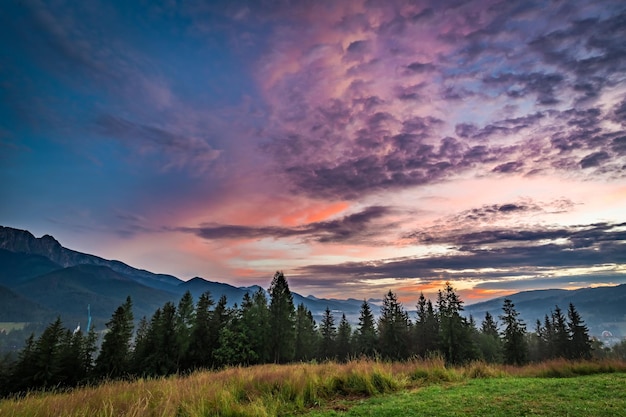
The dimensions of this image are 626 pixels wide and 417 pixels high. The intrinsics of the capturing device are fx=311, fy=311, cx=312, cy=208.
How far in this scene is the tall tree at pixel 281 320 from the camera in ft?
167

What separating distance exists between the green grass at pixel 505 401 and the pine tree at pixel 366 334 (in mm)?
54701

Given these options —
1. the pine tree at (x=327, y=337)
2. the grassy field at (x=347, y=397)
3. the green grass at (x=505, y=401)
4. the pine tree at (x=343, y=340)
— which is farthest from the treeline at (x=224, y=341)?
the green grass at (x=505, y=401)

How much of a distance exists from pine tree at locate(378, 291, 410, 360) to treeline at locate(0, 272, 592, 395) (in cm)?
17

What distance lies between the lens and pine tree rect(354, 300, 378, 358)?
58.8 metres

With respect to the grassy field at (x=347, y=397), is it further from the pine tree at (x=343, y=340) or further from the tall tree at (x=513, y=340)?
the pine tree at (x=343, y=340)

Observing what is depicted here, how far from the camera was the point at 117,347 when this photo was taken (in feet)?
139

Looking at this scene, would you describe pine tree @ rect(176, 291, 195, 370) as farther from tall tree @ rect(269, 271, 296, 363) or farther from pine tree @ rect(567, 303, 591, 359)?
pine tree @ rect(567, 303, 591, 359)

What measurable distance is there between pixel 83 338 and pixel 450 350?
52.9 metres

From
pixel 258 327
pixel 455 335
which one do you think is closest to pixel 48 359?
pixel 258 327

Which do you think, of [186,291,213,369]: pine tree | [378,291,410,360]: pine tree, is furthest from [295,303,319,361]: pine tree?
[186,291,213,369]: pine tree

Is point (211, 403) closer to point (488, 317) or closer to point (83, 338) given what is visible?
point (83, 338)

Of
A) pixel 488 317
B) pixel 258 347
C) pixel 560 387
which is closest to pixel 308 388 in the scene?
pixel 560 387

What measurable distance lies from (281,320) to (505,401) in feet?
160

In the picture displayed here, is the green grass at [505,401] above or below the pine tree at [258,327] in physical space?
above
